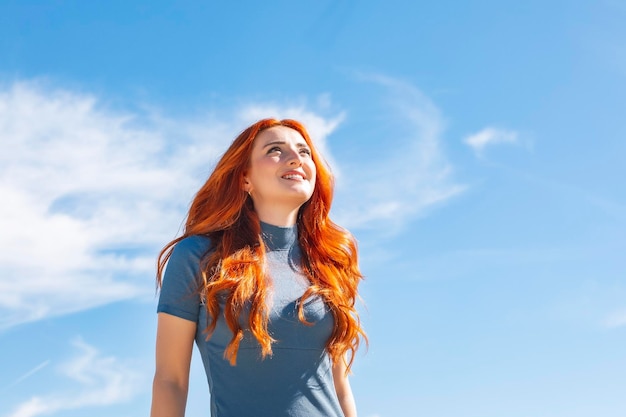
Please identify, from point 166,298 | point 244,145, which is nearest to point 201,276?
point 166,298

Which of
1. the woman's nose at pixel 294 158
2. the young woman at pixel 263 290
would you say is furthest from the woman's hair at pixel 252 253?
the woman's nose at pixel 294 158

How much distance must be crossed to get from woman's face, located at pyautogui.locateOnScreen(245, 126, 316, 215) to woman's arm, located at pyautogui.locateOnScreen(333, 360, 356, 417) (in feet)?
3.81

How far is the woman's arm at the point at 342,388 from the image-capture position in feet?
16.4

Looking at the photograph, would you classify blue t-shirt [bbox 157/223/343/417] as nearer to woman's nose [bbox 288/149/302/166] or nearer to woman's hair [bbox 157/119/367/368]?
woman's hair [bbox 157/119/367/368]

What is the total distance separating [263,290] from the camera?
4.59 meters

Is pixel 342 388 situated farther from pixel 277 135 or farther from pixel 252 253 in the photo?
pixel 277 135

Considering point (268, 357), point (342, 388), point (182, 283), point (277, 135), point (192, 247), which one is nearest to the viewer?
point (268, 357)

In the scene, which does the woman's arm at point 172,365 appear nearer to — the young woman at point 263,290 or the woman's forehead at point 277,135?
the young woman at point 263,290

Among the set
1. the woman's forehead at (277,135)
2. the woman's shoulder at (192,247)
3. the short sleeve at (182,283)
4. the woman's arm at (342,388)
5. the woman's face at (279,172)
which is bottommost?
the woman's arm at (342,388)


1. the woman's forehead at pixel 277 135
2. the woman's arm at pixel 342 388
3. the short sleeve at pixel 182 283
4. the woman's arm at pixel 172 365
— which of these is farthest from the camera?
the woman's forehead at pixel 277 135

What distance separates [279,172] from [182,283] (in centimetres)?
110

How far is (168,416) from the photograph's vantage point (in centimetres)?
425

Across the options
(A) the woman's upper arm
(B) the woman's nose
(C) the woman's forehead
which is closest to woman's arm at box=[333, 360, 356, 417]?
(A) the woman's upper arm

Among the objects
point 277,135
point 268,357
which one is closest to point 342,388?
point 268,357
